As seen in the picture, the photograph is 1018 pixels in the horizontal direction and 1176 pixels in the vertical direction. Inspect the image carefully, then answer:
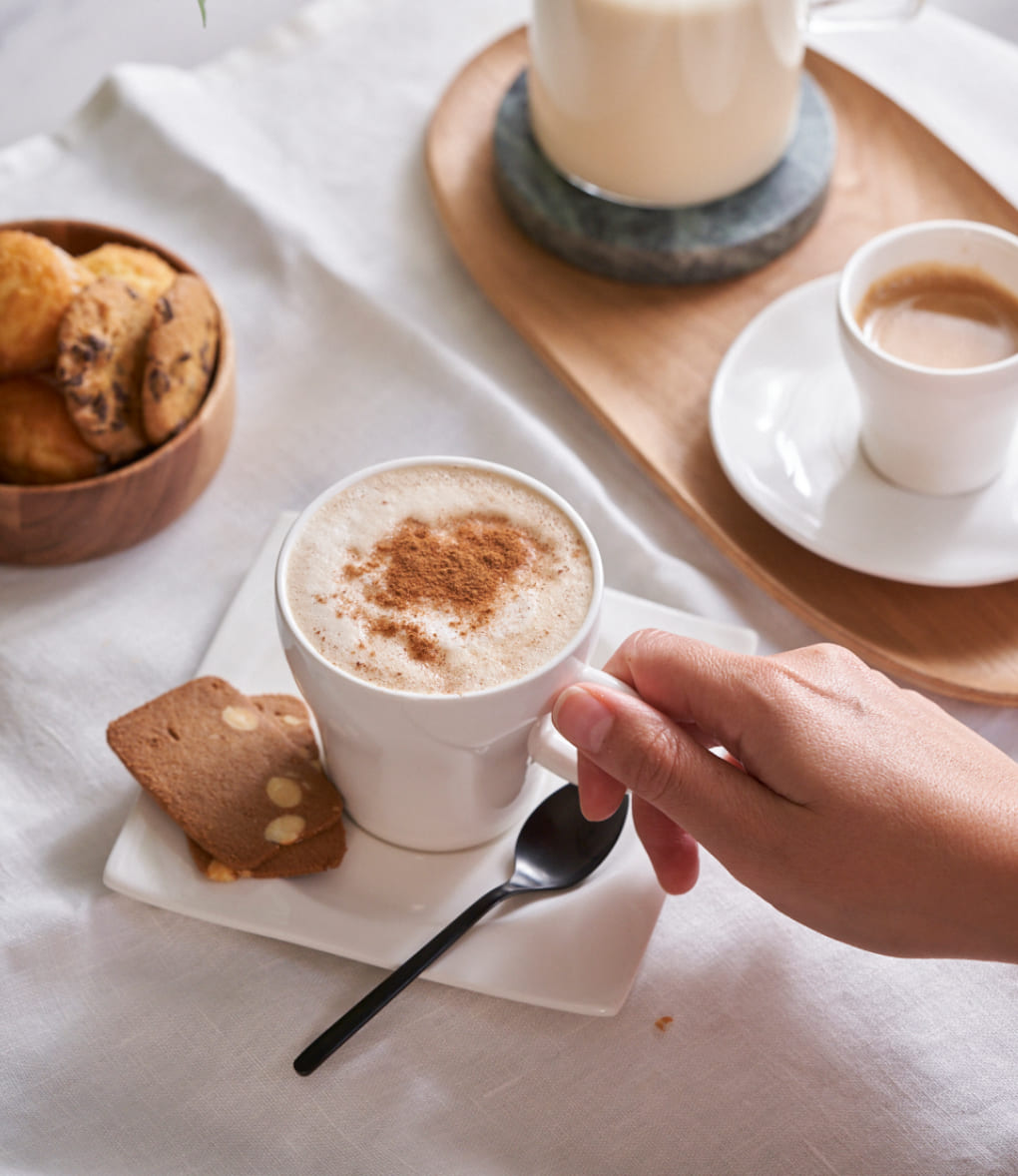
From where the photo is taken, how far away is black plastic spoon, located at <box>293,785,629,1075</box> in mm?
807

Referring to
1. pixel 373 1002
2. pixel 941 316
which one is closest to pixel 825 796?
pixel 373 1002

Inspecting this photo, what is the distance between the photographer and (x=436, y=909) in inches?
33.4

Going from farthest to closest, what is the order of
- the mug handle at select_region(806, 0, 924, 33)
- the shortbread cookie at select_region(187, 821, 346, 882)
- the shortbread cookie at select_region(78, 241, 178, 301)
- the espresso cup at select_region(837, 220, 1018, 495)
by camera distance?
1. the mug handle at select_region(806, 0, 924, 33)
2. the shortbread cookie at select_region(78, 241, 178, 301)
3. the espresso cup at select_region(837, 220, 1018, 495)
4. the shortbread cookie at select_region(187, 821, 346, 882)

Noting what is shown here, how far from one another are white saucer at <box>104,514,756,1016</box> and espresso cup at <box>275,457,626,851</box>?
3 cm

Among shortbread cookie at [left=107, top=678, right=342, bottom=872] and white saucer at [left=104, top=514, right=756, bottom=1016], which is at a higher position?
shortbread cookie at [left=107, top=678, right=342, bottom=872]

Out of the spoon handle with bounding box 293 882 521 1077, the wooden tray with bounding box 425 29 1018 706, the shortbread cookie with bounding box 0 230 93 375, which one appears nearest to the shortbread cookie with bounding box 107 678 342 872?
the spoon handle with bounding box 293 882 521 1077

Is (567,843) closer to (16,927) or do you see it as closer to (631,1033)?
(631,1033)

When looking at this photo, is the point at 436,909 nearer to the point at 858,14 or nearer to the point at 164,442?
the point at 164,442

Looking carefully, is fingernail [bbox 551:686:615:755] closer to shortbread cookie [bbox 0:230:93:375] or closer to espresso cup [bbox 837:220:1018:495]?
espresso cup [bbox 837:220:1018:495]

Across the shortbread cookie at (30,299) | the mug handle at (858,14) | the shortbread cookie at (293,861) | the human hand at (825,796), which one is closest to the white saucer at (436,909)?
the shortbread cookie at (293,861)

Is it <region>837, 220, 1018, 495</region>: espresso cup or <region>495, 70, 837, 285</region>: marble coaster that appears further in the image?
<region>495, 70, 837, 285</region>: marble coaster

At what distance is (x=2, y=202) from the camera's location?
4.72 ft

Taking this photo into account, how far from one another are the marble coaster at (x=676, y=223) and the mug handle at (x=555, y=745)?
0.65 metres

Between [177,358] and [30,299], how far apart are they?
0.43ft
